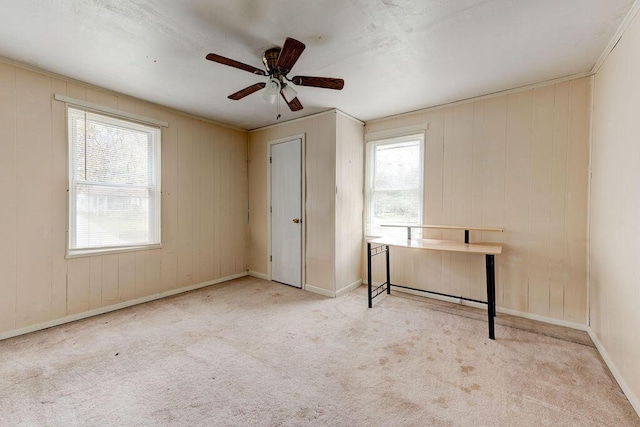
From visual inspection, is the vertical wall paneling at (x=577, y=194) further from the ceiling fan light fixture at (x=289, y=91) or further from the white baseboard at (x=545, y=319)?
the ceiling fan light fixture at (x=289, y=91)

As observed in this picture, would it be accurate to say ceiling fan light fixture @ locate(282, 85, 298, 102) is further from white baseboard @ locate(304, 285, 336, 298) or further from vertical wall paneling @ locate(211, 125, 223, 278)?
white baseboard @ locate(304, 285, 336, 298)

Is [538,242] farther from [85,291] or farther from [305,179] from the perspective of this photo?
[85,291]

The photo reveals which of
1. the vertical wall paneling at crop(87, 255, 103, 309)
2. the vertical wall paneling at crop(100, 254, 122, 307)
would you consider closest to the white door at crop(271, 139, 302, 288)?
the vertical wall paneling at crop(100, 254, 122, 307)

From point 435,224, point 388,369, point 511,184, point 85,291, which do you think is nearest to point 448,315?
point 435,224

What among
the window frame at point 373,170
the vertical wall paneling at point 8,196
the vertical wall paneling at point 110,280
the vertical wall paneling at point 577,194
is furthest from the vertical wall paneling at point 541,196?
the vertical wall paneling at point 8,196

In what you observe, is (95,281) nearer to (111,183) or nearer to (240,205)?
(111,183)

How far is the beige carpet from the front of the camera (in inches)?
64.4

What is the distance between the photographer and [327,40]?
2148 mm

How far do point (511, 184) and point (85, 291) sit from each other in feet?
15.5

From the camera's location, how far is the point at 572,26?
1956 mm

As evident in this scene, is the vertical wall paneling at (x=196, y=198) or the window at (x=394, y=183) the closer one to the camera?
the window at (x=394, y=183)

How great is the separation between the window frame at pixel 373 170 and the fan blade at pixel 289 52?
2201 mm

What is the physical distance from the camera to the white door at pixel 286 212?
13.3 ft

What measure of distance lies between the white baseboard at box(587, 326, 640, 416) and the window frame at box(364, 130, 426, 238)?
191 cm
